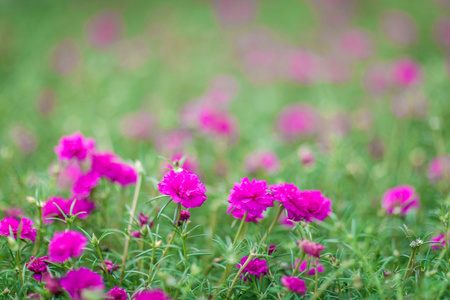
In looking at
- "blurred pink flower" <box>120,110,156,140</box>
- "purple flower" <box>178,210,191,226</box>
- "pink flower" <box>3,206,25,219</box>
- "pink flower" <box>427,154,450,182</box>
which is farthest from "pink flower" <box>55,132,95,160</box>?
"pink flower" <box>427,154,450,182</box>

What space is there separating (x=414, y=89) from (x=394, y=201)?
5.79ft

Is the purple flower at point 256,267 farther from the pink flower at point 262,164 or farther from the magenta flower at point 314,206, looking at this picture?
the pink flower at point 262,164

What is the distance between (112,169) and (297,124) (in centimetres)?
182

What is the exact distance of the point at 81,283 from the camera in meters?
1.05

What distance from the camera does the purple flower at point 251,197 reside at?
1166 mm

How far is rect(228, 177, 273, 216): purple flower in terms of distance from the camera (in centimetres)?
117

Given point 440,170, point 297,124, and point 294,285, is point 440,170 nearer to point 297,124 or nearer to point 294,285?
point 297,124

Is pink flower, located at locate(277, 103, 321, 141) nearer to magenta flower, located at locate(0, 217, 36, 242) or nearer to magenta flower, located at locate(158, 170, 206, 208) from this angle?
magenta flower, located at locate(158, 170, 206, 208)

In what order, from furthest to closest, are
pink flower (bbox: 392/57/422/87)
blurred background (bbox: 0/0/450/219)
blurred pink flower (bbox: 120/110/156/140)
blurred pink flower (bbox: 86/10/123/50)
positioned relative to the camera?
blurred pink flower (bbox: 86/10/123/50), blurred pink flower (bbox: 120/110/156/140), pink flower (bbox: 392/57/422/87), blurred background (bbox: 0/0/450/219)

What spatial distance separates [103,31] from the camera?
452 centimetres

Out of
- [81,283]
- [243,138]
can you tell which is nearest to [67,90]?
[243,138]

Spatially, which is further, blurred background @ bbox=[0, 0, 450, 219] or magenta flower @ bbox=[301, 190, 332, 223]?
blurred background @ bbox=[0, 0, 450, 219]

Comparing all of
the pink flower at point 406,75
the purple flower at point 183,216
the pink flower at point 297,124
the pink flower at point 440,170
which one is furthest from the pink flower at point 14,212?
the pink flower at point 406,75

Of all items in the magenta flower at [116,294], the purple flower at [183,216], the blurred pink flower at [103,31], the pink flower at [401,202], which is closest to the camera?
the magenta flower at [116,294]
